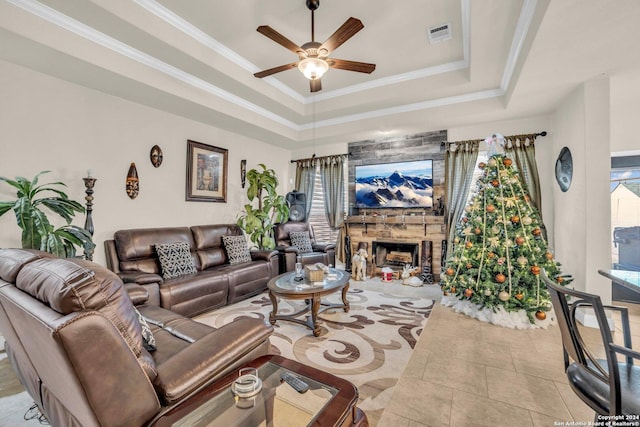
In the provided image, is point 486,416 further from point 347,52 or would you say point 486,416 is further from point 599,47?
point 347,52

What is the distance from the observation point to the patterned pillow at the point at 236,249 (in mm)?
4219

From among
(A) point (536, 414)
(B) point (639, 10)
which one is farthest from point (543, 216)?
(A) point (536, 414)

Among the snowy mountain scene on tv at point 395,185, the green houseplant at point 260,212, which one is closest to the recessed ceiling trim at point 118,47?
the green houseplant at point 260,212

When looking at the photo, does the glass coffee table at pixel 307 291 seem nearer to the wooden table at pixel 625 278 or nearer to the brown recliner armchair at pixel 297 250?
the brown recliner armchair at pixel 297 250

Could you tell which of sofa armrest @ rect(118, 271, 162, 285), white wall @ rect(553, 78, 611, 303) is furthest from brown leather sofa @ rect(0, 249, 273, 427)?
white wall @ rect(553, 78, 611, 303)

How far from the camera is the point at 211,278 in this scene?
11.1 feet

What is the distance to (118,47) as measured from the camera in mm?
2879

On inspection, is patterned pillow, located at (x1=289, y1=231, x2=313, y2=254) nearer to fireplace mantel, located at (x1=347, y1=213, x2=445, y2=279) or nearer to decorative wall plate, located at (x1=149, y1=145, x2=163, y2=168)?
fireplace mantel, located at (x1=347, y1=213, x2=445, y2=279)

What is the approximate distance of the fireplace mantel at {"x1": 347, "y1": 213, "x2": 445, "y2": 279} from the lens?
4820 millimetres

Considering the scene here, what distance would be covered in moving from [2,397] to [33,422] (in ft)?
1.58

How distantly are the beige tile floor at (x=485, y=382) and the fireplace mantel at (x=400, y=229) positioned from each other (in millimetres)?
2051

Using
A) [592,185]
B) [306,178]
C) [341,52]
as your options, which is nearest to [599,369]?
[592,185]

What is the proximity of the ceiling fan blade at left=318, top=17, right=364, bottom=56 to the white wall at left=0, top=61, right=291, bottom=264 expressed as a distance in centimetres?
276

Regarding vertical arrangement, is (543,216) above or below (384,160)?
below
